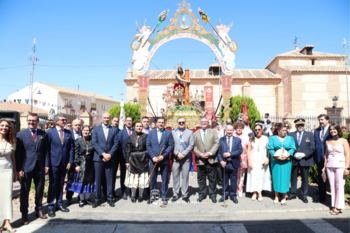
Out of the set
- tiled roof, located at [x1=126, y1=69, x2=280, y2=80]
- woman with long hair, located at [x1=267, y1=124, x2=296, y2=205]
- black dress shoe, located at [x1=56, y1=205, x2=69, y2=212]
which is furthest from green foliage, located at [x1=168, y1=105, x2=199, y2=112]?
tiled roof, located at [x1=126, y1=69, x2=280, y2=80]

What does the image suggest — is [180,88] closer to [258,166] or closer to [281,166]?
[258,166]

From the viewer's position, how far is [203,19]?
14016mm

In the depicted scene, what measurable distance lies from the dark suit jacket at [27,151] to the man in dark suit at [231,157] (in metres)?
3.94

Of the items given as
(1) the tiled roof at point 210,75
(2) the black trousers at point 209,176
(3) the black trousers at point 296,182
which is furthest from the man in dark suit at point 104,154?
(1) the tiled roof at point 210,75

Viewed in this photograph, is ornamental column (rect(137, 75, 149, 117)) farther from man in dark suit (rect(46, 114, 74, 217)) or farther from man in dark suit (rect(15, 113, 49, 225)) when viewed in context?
Answer: man in dark suit (rect(15, 113, 49, 225))

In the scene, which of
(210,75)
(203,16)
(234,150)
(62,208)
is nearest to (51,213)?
(62,208)

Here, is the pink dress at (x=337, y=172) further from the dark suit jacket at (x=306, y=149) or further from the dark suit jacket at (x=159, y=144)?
the dark suit jacket at (x=159, y=144)

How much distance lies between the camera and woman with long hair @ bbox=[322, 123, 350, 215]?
194 inches

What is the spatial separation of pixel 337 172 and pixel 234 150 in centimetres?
215

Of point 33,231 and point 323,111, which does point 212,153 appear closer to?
point 33,231

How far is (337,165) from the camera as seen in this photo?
497 cm

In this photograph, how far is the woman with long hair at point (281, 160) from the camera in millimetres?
5570

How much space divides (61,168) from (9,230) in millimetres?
1410

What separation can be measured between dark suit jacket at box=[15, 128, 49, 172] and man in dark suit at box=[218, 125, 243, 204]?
3.94 m
